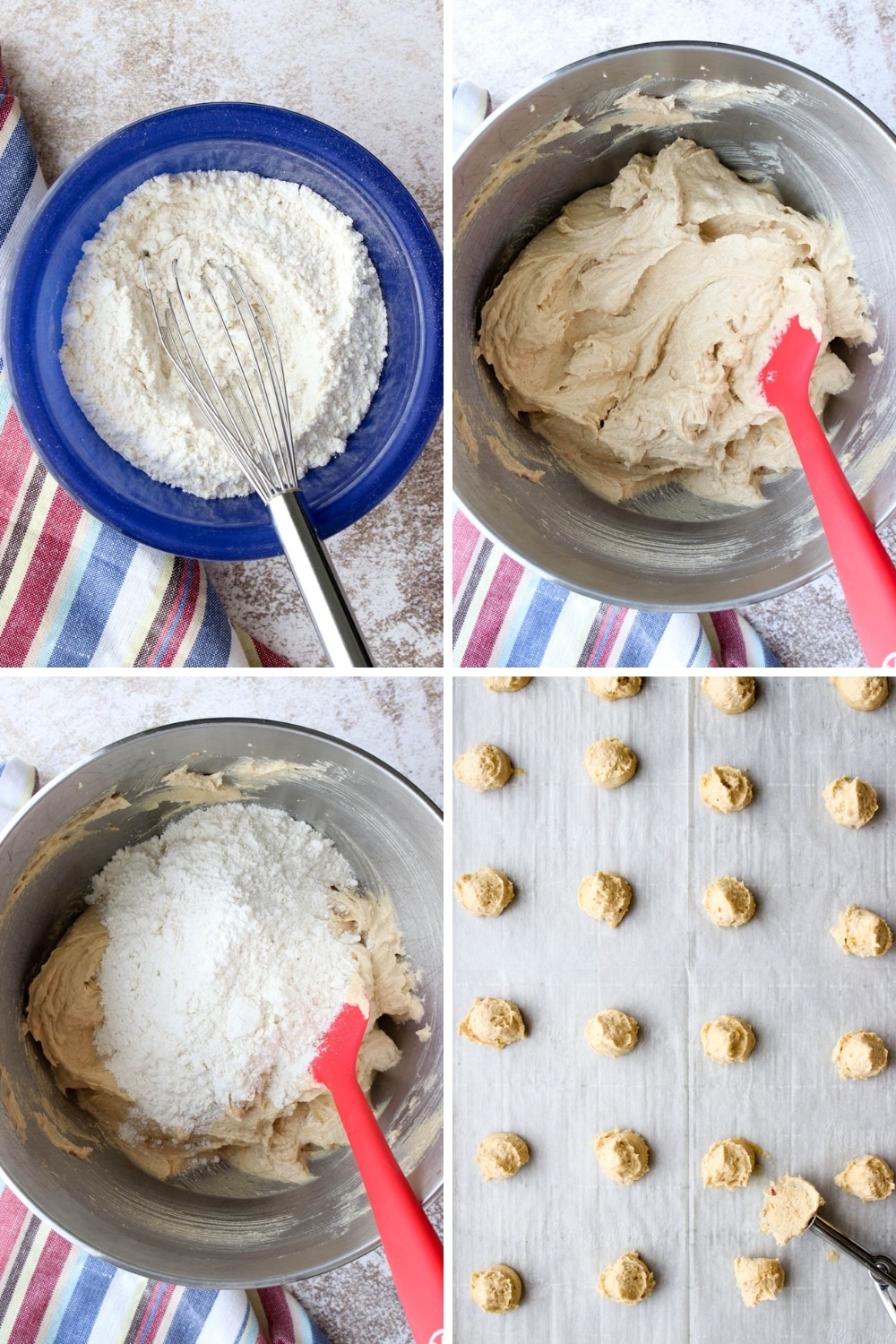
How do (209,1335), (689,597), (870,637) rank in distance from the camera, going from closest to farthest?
(870,637)
(689,597)
(209,1335)

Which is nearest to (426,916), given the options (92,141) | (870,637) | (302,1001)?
(302,1001)

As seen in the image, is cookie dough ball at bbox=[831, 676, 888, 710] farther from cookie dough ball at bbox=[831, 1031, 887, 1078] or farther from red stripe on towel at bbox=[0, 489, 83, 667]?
red stripe on towel at bbox=[0, 489, 83, 667]

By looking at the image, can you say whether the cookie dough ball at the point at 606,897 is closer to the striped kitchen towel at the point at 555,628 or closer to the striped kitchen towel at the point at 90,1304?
the striped kitchen towel at the point at 555,628

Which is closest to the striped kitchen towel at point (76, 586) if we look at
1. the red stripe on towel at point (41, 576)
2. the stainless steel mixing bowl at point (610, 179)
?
the red stripe on towel at point (41, 576)

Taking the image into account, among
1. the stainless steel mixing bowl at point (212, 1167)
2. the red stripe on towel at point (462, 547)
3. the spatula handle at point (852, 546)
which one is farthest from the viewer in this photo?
the red stripe on towel at point (462, 547)

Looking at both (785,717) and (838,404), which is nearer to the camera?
(785,717)

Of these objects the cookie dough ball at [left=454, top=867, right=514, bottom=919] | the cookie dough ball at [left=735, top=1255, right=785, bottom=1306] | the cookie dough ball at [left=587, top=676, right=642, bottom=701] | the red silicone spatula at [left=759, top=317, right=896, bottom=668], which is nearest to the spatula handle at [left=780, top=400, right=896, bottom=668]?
the red silicone spatula at [left=759, top=317, right=896, bottom=668]

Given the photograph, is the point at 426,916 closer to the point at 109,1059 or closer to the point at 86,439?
the point at 109,1059
